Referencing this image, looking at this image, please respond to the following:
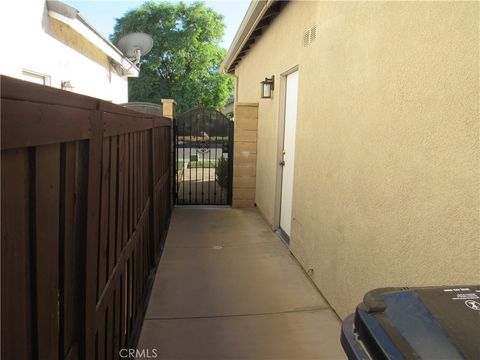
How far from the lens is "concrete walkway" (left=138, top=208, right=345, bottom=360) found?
316cm

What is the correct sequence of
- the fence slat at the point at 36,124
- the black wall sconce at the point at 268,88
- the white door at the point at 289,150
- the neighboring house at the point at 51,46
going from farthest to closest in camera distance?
1. the black wall sconce at the point at 268,88
2. the white door at the point at 289,150
3. the neighboring house at the point at 51,46
4. the fence slat at the point at 36,124

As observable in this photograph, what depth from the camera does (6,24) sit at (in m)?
5.04

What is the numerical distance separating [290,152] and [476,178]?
4153 millimetres

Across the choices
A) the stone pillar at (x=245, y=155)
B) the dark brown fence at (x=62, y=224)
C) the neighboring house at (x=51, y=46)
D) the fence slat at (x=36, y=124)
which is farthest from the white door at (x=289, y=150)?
the fence slat at (x=36, y=124)

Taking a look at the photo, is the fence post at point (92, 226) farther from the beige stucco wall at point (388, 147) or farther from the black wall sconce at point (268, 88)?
the black wall sconce at point (268, 88)

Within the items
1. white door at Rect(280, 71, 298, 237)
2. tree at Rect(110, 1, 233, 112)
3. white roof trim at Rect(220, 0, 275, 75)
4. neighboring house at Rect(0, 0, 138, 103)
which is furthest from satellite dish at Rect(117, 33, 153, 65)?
tree at Rect(110, 1, 233, 112)

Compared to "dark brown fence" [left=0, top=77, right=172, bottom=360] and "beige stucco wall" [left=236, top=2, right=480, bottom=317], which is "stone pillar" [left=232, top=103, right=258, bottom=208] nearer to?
"beige stucco wall" [left=236, top=2, right=480, bottom=317]

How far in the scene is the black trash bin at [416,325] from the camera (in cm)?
113

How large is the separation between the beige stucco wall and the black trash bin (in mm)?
688

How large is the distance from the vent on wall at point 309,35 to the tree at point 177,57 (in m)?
26.8

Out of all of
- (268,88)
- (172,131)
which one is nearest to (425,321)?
(268,88)

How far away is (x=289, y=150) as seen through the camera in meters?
6.07

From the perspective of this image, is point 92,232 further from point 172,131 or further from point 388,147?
point 172,131

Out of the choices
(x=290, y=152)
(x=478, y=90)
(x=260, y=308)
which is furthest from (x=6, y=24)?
(x=478, y=90)
